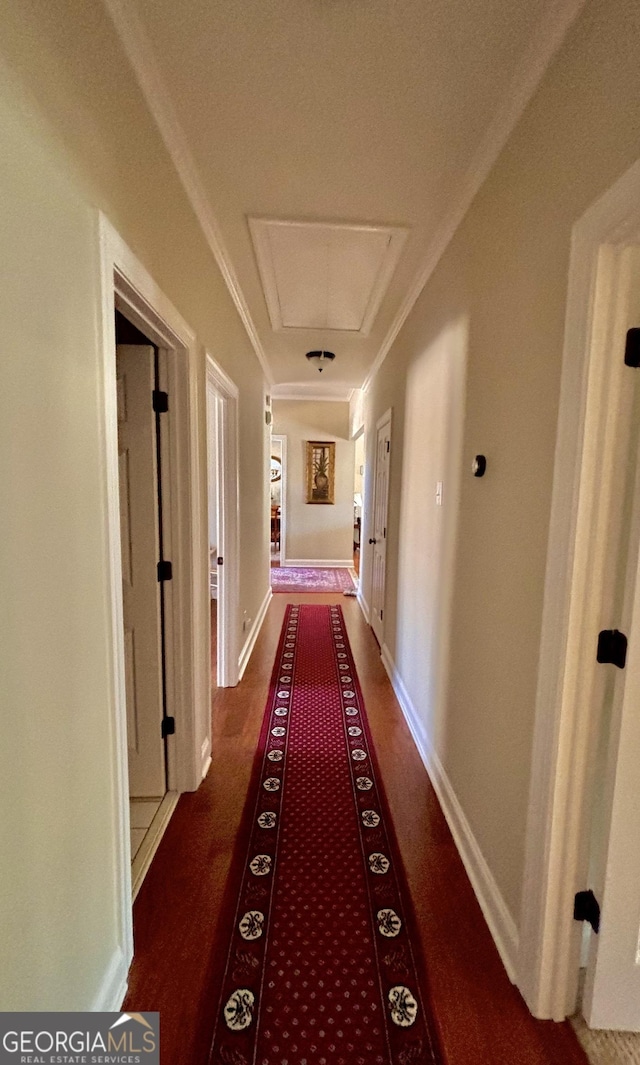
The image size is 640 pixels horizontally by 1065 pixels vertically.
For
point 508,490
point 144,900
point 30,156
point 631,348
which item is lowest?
point 144,900

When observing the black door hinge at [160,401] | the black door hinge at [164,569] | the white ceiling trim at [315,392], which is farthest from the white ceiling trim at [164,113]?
the white ceiling trim at [315,392]

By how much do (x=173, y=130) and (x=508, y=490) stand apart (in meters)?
1.64

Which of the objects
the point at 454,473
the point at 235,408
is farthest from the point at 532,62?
the point at 235,408

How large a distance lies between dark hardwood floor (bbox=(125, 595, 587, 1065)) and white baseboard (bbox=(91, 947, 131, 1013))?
3 centimetres

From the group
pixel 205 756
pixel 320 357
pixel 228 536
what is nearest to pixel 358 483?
pixel 320 357

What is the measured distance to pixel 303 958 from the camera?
1.31 meters

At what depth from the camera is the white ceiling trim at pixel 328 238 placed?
2078 mm

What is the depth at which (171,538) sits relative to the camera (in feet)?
6.22

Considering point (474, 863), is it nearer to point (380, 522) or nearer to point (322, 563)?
point (380, 522)

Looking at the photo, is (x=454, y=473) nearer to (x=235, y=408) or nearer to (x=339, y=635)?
(x=235, y=408)

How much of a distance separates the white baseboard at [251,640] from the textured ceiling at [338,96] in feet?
8.86

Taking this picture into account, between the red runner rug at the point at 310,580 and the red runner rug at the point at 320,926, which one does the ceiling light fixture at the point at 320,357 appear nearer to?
the red runner rug at the point at 310,580

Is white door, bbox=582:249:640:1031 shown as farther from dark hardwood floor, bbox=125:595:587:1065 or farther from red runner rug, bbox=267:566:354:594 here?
red runner rug, bbox=267:566:354:594

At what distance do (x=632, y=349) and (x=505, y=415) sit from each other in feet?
1.62
